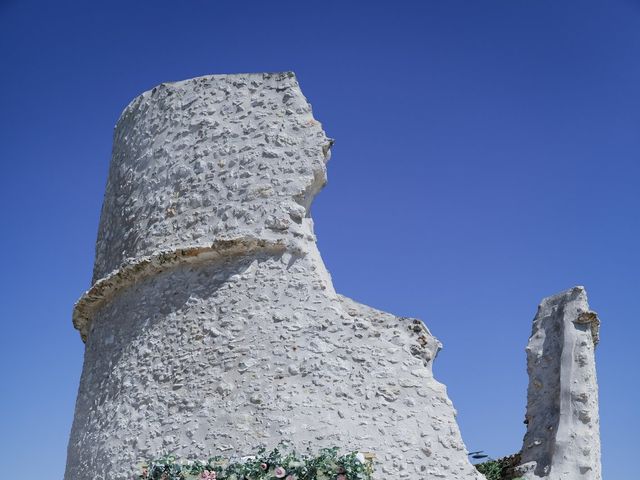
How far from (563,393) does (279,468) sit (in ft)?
13.3

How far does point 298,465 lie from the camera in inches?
239

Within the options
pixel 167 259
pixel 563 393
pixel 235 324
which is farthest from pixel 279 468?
pixel 563 393

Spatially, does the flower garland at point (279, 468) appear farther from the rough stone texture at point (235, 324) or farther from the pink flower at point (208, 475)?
the rough stone texture at point (235, 324)

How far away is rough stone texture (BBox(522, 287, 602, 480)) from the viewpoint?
8.46 metres

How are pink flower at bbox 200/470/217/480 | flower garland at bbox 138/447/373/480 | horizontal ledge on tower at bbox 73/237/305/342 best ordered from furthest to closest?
1. horizontal ledge on tower at bbox 73/237/305/342
2. pink flower at bbox 200/470/217/480
3. flower garland at bbox 138/447/373/480

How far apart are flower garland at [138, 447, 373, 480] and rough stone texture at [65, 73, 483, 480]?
0.16m

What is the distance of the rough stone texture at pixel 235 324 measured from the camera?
21.2ft

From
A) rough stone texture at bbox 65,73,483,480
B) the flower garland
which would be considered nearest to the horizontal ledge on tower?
rough stone texture at bbox 65,73,483,480

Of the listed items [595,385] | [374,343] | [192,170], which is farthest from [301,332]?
[595,385]

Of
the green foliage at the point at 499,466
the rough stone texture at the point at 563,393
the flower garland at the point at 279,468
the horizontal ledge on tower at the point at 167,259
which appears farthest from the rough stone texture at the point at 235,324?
the green foliage at the point at 499,466

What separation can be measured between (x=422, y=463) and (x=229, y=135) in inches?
135

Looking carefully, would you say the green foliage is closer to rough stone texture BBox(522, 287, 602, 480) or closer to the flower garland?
rough stone texture BBox(522, 287, 602, 480)

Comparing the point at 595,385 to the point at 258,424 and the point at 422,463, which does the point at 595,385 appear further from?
the point at 258,424

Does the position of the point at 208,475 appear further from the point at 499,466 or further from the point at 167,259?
the point at 499,466
